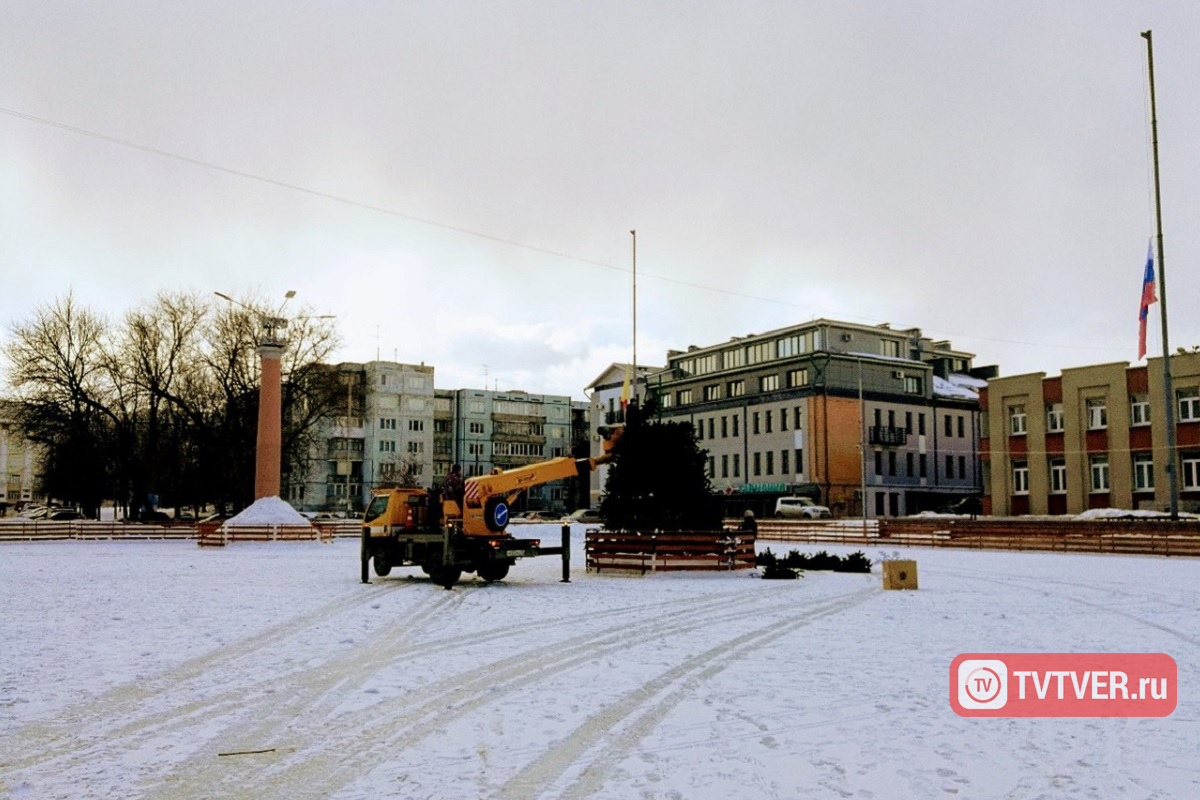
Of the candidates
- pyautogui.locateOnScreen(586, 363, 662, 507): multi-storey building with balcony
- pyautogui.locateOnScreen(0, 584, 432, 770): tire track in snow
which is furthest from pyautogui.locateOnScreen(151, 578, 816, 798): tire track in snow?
pyautogui.locateOnScreen(586, 363, 662, 507): multi-storey building with balcony

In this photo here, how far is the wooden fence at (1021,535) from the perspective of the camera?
3528 cm

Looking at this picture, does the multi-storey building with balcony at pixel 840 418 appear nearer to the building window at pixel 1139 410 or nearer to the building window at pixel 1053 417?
the building window at pixel 1053 417

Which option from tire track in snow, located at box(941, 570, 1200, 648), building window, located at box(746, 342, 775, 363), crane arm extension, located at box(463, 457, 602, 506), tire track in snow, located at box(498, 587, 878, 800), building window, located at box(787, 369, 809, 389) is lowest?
tire track in snow, located at box(941, 570, 1200, 648)

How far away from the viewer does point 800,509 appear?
218ft

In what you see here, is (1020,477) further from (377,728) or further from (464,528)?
(377,728)

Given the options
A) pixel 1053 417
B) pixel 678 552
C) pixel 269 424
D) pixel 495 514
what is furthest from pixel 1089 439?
pixel 269 424

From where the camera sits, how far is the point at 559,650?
41.8 ft

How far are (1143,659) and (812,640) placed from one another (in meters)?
4.04

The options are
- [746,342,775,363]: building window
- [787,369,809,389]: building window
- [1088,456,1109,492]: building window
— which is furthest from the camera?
[746,342,775,363]: building window

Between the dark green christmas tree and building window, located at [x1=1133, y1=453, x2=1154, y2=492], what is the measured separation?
33444 mm

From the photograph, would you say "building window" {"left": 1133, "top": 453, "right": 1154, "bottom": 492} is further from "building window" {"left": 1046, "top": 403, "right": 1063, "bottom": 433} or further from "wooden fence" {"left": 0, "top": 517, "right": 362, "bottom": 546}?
"wooden fence" {"left": 0, "top": 517, "right": 362, "bottom": 546}

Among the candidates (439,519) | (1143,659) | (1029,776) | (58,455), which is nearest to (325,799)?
(1029,776)

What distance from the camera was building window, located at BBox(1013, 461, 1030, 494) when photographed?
56.0m

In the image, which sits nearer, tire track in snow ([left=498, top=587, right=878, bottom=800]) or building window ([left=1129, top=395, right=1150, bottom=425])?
tire track in snow ([left=498, top=587, right=878, bottom=800])
